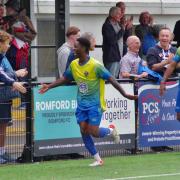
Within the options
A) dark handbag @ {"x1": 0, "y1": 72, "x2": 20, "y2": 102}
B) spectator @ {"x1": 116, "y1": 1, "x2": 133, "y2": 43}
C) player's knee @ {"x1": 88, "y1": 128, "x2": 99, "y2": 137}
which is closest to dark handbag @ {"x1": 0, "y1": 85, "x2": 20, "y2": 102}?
dark handbag @ {"x1": 0, "y1": 72, "x2": 20, "y2": 102}

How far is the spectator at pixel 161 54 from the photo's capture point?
14.2 m

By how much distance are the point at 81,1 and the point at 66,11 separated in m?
5.87

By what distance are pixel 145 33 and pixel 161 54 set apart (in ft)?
12.1

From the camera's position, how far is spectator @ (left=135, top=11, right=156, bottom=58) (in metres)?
17.7

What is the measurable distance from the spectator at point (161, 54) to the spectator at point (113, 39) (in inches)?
105

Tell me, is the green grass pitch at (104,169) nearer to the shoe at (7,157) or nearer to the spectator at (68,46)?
the shoe at (7,157)

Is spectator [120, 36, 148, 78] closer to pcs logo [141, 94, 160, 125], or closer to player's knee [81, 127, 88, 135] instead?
pcs logo [141, 94, 160, 125]

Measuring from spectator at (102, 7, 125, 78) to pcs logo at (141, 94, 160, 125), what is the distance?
3041mm

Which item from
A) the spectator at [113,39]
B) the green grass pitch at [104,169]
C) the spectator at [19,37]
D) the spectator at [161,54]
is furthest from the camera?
the spectator at [113,39]

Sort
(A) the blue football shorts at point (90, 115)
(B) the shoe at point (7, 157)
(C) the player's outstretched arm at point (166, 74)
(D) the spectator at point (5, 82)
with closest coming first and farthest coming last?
(A) the blue football shorts at point (90, 115), (D) the spectator at point (5, 82), (B) the shoe at point (7, 157), (C) the player's outstretched arm at point (166, 74)

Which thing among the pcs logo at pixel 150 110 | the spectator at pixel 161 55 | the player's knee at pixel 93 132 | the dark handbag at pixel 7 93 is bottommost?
the player's knee at pixel 93 132

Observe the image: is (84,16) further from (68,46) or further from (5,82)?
(5,82)

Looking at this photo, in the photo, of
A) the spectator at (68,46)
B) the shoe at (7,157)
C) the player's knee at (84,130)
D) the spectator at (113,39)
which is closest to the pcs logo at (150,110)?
the spectator at (68,46)

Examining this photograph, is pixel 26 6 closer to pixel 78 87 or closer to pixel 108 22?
pixel 108 22
